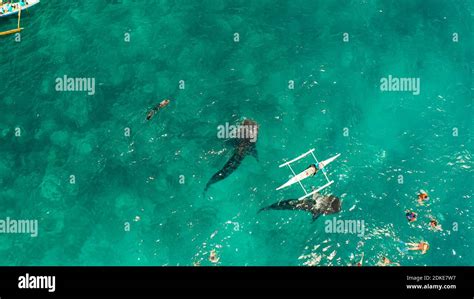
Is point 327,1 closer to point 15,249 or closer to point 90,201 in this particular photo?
point 90,201

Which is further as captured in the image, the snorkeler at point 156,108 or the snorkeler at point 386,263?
the snorkeler at point 156,108

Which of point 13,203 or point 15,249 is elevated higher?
point 13,203

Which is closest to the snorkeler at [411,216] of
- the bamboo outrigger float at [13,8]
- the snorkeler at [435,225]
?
the snorkeler at [435,225]

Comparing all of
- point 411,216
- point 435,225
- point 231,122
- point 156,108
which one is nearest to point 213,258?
point 231,122

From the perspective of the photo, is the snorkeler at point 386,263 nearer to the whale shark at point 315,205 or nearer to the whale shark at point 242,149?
the whale shark at point 315,205

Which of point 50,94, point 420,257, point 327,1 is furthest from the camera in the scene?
point 327,1

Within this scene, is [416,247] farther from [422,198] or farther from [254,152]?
[254,152]

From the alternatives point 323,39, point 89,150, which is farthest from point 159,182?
point 323,39
